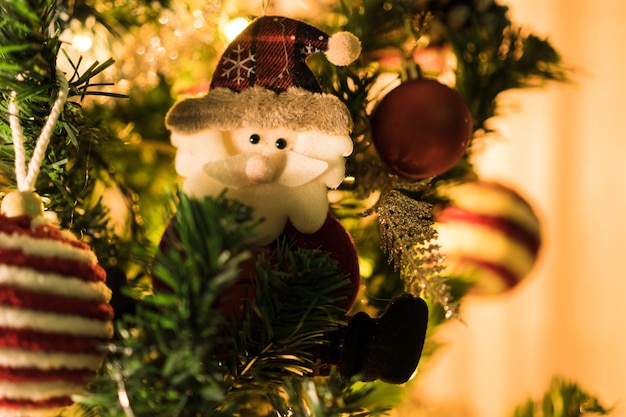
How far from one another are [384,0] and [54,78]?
263mm

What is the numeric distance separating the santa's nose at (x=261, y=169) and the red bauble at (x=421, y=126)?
10cm

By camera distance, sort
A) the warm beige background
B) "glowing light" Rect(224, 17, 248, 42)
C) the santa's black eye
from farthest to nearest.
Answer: the warm beige background < "glowing light" Rect(224, 17, 248, 42) < the santa's black eye

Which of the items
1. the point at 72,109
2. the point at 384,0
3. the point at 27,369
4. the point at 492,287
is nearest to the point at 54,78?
the point at 72,109

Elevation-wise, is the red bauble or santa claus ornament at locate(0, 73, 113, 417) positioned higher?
the red bauble

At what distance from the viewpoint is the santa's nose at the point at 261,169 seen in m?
0.33

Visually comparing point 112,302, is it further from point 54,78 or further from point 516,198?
point 516,198

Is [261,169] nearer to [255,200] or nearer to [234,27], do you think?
[255,200]

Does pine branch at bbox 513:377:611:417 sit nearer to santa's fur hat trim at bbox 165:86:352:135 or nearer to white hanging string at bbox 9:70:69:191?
santa's fur hat trim at bbox 165:86:352:135

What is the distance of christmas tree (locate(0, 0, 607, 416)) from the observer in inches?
9.5

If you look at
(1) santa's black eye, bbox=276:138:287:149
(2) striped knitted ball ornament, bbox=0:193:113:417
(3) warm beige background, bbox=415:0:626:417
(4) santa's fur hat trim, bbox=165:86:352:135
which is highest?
(4) santa's fur hat trim, bbox=165:86:352:135

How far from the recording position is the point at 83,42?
0.57 metres

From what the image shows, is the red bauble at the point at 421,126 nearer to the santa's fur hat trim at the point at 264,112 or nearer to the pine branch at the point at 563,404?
the santa's fur hat trim at the point at 264,112

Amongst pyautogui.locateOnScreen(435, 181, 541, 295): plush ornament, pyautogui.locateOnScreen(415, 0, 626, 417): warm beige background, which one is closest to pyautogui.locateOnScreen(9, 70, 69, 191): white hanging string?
pyautogui.locateOnScreen(435, 181, 541, 295): plush ornament

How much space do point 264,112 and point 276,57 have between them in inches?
1.6
